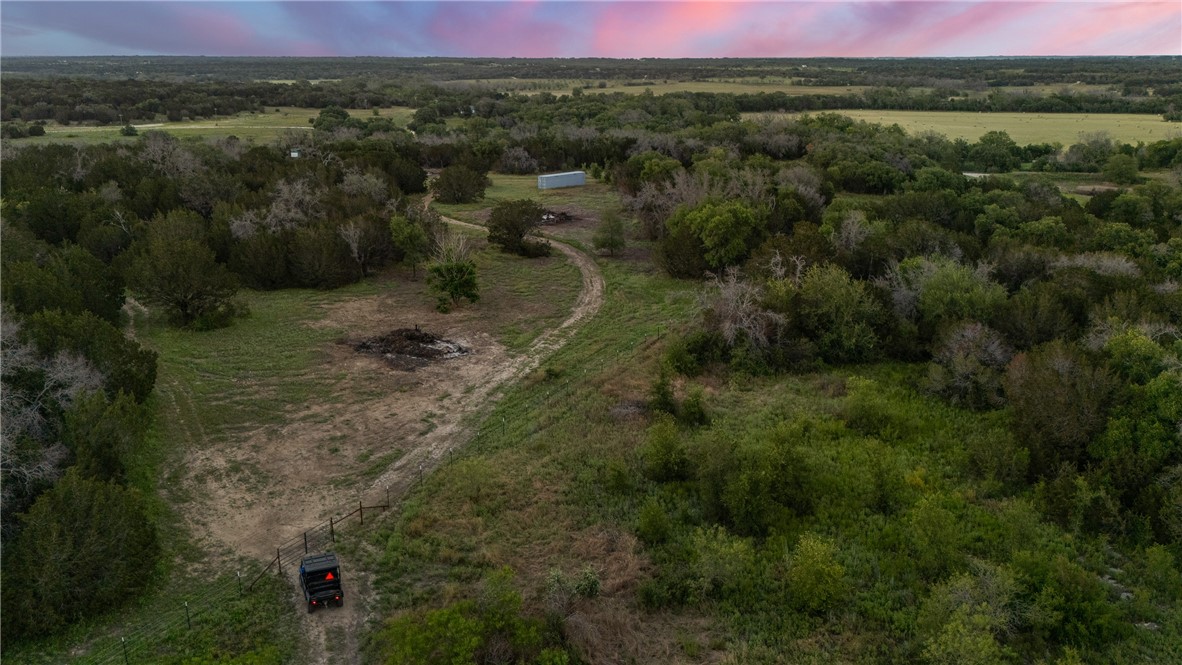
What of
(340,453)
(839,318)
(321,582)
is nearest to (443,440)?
(340,453)

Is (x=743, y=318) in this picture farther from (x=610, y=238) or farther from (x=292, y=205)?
(x=292, y=205)

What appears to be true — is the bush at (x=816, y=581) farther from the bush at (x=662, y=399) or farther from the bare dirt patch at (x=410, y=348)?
the bare dirt patch at (x=410, y=348)

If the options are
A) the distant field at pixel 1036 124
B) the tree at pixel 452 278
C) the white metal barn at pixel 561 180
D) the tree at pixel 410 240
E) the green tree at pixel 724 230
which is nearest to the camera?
the tree at pixel 452 278

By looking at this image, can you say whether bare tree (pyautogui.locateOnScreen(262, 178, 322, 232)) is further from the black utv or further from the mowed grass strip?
the black utv

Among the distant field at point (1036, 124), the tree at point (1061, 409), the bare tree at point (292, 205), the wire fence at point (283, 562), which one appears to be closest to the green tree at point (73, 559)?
the wire fence at point (283, 562)

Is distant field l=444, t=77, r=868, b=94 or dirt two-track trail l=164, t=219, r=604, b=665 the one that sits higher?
distant field l=444, t=77, r=868, b=94

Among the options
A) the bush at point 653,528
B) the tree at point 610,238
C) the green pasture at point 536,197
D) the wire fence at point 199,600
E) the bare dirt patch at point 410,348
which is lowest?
the wire fence at point 199,600

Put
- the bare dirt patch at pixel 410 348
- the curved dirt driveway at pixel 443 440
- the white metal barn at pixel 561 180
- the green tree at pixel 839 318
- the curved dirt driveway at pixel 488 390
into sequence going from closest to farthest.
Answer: the curved dirt driveway at pixel 443 440, the curved dirt driveway at pixel 488 390, the green tree at pixel 839 318, the bare dirt patch at pixel 410 348, the white metal barn at pixel 561 180

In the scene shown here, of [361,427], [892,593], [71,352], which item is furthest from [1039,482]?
[71,352]

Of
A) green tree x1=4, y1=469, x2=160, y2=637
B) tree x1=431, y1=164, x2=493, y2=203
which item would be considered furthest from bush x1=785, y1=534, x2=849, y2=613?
tree x1=431, y1=164, x2=493, y2=203
